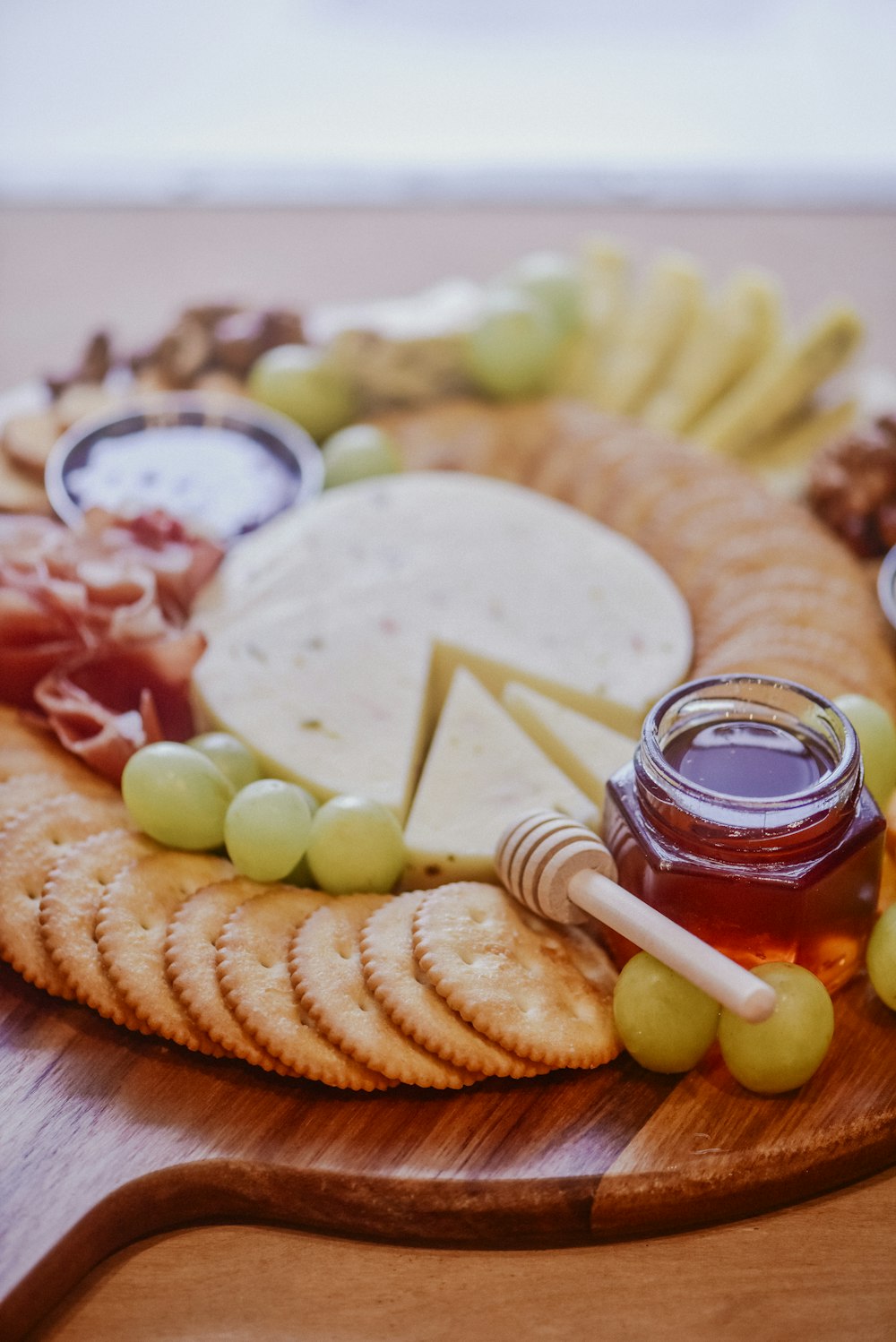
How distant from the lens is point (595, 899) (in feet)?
7.77

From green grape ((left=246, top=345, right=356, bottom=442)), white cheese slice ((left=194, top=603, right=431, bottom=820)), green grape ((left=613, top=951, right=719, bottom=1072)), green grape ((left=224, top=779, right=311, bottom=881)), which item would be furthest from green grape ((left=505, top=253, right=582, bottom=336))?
green grape ((left=613, top=951, right=719, bottom=1072))

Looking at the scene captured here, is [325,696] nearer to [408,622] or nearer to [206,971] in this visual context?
[408,622]

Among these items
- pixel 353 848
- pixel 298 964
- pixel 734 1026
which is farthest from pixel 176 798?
pixel 734 1026

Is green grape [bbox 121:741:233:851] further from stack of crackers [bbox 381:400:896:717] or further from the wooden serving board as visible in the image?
stack of crackers [bbox 381:400:896:717]

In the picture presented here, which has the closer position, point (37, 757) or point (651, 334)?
point (37, 757)

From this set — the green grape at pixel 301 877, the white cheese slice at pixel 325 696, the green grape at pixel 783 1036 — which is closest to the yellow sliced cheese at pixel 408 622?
the white cheese slice at pixel 325 696

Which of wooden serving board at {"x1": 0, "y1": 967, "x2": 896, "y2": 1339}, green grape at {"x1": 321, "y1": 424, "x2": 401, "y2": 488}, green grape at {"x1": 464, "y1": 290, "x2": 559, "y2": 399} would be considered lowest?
wooden serving board at {"x1": 0, "y1": 967, "x2": 896, "y2": 1339}

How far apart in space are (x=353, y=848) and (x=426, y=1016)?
445 millimetres

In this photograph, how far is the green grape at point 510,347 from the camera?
4172 mm

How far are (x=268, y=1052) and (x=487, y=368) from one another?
2.49 metres

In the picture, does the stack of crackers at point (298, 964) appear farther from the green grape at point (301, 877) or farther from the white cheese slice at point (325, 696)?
the white cheese slice at point (325, 696)

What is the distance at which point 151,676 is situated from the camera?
124 inches

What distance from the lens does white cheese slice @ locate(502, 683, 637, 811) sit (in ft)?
9.66

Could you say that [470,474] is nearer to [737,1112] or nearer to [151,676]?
[151,676]
